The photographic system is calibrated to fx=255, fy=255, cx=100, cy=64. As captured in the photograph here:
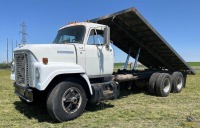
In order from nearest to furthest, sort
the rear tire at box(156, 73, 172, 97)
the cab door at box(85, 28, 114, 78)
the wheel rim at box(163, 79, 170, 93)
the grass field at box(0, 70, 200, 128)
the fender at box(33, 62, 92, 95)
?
the fender at box(33, 62, 92, 95), the grass field at box(0, 70, 200, 128), the cab door at box(85, 28, 114, 78), the rear tire at box(156, 73, 172, 97), the wheel rim at box(163, 79, 170, 93)

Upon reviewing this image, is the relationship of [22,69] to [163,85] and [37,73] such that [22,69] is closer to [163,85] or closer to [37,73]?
[37,73]

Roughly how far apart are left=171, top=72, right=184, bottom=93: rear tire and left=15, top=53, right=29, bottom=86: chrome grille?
6.68 meters

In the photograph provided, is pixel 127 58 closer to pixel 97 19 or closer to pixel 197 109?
pixel 97 19

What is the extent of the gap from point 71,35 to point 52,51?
1.19 metres

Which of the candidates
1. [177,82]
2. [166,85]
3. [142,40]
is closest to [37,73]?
[142,40]

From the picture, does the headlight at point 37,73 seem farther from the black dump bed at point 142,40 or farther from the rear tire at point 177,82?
the rear tire at point 177,82

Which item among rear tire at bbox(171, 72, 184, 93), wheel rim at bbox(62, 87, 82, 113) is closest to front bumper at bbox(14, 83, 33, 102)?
wheel rim at bbox(62, 87, 82, 113)

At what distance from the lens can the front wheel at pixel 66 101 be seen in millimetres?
5996

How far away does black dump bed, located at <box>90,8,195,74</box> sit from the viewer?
8781mm

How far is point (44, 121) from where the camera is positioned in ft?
20.7

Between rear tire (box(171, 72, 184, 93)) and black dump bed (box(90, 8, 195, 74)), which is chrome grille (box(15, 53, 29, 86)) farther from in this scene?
rear tire (box(171, 72, 184, 93))

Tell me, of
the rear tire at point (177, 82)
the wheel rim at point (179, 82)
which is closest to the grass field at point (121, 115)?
the rear tire at point (177, 82)

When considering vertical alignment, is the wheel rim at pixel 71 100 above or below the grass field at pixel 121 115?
above

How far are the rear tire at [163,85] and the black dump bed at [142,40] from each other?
1.08 m
